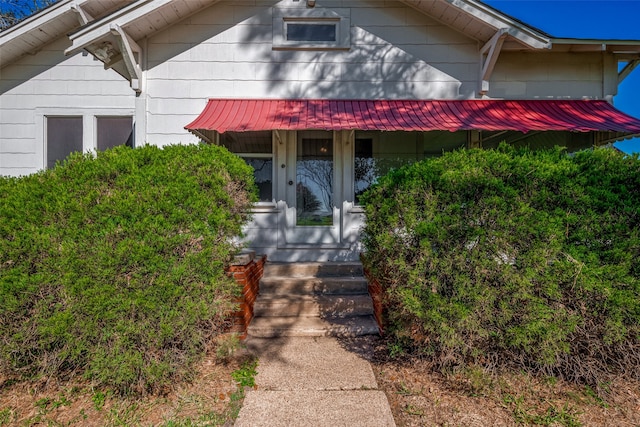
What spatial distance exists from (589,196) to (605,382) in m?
1.60

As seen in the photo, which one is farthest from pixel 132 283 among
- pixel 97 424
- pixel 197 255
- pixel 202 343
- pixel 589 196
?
pixel 589 196

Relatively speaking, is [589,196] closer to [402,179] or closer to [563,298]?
[563,298]

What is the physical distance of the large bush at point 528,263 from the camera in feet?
9.26

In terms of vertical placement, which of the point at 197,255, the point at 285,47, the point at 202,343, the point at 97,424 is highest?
the point at 285,47

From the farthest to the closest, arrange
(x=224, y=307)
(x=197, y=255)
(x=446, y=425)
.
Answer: (x=224, y=307) → (x=197, y=255) → (x=446, y=425)

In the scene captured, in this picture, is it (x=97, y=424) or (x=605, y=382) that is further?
(x=605, y=382)

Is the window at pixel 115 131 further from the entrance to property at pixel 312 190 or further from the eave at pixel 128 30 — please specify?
the entrance to property at pixel 312 190

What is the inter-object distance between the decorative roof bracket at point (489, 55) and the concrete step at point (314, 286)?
367 centimetres

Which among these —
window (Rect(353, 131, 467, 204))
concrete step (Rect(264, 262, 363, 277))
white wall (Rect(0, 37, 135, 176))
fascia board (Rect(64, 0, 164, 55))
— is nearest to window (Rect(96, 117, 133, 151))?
white wall (Rect(0, 37, 135, 176))

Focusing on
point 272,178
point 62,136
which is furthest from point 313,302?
point 62,136

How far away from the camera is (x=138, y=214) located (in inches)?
110

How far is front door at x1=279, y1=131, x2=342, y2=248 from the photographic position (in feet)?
18.3

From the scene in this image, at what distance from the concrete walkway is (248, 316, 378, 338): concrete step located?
0.30ft

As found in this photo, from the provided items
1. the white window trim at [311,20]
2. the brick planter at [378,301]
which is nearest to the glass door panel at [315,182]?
the white window trim at [311,20]
